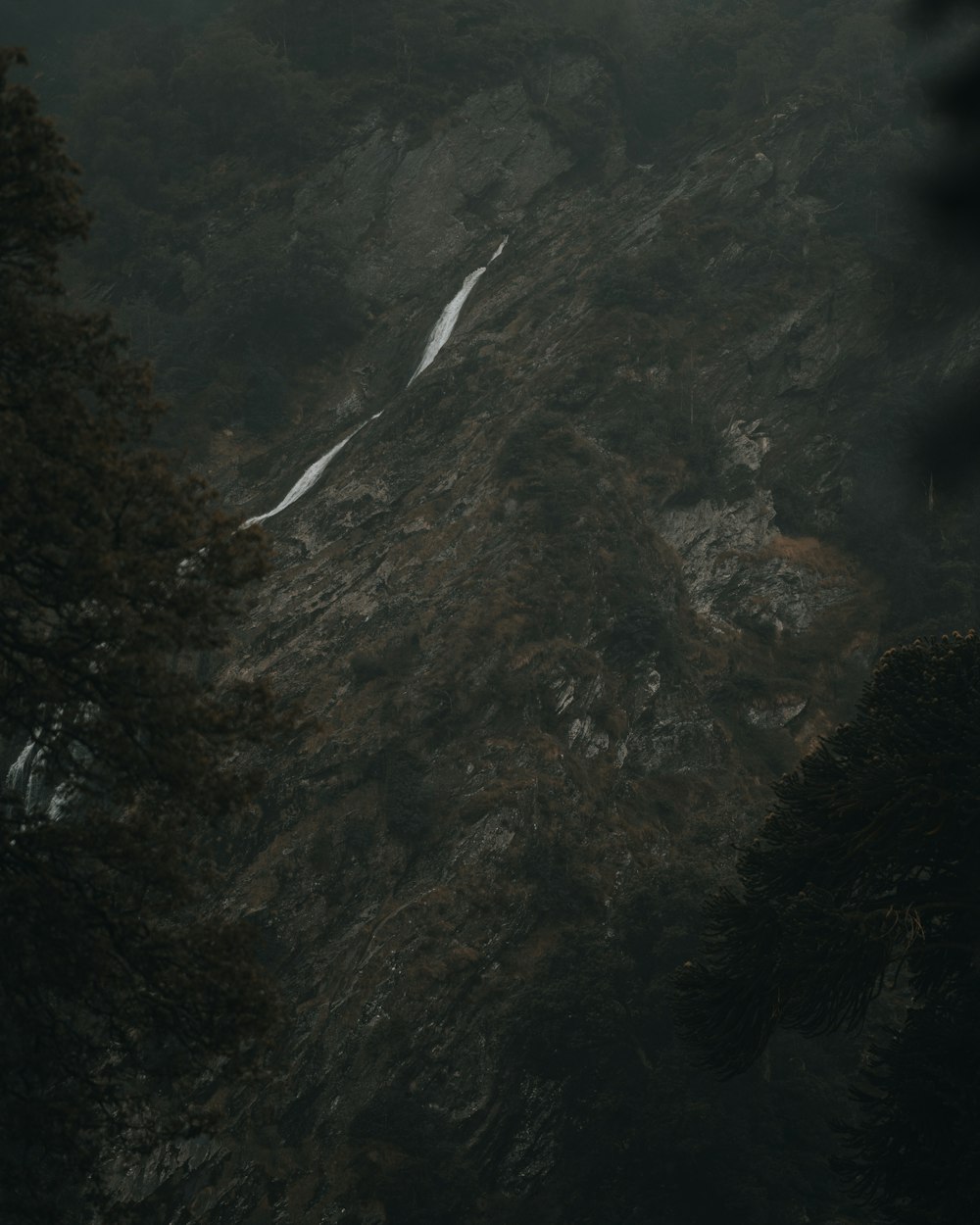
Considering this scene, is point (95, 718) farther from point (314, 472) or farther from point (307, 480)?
point (314, 472)

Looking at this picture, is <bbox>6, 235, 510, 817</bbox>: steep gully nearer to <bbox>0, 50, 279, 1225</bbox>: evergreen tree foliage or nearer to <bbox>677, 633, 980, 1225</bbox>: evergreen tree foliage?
<bbox>0, 50, 279, 1225</bbox>: evergreen tree foliage

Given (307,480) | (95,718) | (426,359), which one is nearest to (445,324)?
(426,359)

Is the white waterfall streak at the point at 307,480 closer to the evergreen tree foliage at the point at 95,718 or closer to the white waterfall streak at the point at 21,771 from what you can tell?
the white waterfall streak at the point at 21,771

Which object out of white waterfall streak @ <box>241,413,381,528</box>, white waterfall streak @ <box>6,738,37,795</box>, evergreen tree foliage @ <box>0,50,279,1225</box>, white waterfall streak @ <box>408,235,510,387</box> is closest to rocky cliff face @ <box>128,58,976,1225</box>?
white waterfall streak @ <box>408,235,510,387</box>

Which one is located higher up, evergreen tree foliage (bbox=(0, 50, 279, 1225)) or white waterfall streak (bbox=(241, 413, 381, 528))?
white waterfall streak (bbox=(241, 413, 381, 528))

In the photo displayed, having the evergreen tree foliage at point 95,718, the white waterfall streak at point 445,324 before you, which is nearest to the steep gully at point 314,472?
the white waterfall streak at point 445,324

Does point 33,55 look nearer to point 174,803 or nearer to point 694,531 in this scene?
point 694,531

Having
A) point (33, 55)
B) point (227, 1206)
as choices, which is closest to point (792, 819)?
point (227, 1206)
